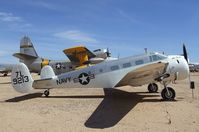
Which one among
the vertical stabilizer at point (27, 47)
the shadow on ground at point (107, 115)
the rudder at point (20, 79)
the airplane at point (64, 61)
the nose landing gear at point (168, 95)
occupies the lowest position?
the shadow on ground at point (107, 115)

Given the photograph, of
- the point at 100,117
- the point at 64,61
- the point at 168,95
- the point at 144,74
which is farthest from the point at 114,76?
the point at 64,61

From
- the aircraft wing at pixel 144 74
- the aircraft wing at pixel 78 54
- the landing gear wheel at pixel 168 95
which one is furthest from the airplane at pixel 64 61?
the landing gear wheel at pixel 168 95

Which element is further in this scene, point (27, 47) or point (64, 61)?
point (27, 47)

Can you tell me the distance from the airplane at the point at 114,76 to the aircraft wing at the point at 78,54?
14.6 metres

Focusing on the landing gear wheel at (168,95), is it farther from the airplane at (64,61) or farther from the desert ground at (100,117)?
the airplane at (64,61)

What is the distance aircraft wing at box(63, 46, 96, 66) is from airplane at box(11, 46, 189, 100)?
47.9 feet

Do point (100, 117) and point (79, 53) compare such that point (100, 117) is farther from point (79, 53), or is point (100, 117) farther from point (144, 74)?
point (79, 53)

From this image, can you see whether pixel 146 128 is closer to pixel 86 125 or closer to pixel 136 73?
pixel 86 125

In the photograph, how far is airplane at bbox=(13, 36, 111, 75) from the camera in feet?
105

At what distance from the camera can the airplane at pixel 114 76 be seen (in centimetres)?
1510

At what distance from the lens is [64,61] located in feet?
113

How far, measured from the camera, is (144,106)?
500 inches

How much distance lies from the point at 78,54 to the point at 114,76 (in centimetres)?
1635

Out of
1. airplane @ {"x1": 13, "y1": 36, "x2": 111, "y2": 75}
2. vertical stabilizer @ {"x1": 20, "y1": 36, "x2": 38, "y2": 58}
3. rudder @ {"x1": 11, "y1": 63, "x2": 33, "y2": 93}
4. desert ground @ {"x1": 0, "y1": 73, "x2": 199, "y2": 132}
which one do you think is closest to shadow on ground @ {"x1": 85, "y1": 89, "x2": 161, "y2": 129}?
desert ground @ {"x1": 0, "y1": 73, "x2": 199, "y2": 132}
